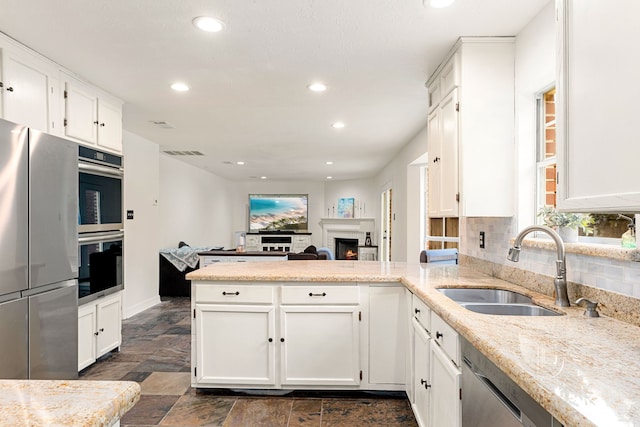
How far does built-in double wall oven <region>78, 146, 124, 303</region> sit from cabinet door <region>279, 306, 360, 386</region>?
1617mm

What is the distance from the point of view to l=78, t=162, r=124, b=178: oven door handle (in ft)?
9.42

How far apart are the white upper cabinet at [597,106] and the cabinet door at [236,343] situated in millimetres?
1983

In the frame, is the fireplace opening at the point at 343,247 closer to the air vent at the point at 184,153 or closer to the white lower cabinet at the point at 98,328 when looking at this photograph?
the air vent at the point at 184,153

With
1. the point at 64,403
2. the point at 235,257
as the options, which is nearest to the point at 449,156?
the point at 64,403

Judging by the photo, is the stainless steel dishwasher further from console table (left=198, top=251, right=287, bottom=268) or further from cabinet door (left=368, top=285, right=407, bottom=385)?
console table (left=198, top=251, right=287, bottom=268)

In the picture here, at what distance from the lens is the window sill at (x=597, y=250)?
1400 millimetres

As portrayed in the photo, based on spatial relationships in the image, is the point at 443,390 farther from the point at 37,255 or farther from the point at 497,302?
the point at 37,255

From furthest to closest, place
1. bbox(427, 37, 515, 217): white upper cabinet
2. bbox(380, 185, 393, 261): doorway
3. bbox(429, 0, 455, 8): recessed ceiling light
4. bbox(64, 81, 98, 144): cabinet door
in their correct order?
bbox(380, 185, 393, 261): doorway, bbox(64, 81, 98, 144): cabinet door, bbox(427, 37, 515, 217): white upper cabinet, bbox(429, 0, 455, 8): recessed ceiling light

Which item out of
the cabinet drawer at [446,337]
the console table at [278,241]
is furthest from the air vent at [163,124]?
the console table at [278,241]

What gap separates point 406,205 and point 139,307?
13.4 ft

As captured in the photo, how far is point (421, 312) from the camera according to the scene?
212 cm

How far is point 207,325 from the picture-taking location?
8.60ft

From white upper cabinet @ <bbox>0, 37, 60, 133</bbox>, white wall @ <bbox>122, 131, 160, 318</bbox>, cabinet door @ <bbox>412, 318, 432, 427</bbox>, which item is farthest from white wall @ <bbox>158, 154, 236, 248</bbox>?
cabinet door @ <bbox>412, 318, 432, 427</bbox>

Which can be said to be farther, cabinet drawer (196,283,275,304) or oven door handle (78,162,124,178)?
oven door handle (78,162,124,178)
